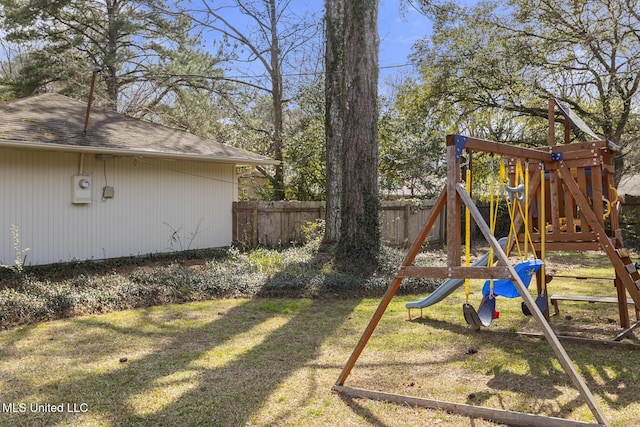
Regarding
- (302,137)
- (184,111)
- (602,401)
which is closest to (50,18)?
(184,111)

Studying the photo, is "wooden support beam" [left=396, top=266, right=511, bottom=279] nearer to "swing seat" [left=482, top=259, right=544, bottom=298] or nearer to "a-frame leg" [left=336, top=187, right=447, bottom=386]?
"a-frame leg" [left=336, top=187, right=447, bottom=386]

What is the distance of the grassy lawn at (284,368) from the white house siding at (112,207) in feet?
11.7

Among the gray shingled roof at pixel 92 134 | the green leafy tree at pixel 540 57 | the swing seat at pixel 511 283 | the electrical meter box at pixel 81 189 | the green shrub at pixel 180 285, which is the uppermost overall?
the green leafy tree at pixel 540 57

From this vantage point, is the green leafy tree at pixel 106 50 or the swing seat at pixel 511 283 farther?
the green leafy tree at pixel 106 50

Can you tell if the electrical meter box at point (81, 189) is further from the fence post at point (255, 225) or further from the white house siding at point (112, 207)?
the fence post at point (255, 225)

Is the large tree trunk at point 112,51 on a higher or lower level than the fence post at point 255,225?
higher

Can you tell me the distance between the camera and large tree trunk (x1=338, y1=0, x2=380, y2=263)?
8.02 m

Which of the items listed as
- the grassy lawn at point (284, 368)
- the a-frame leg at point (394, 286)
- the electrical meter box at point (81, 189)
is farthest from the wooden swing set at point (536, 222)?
the electrical meter box at point (81, 189)

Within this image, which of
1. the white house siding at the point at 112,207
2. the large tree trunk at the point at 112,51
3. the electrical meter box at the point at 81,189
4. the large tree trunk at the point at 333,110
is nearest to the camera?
the white house siding at the point at 112,207

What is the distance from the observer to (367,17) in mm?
8219

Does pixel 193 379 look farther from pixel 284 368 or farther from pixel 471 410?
pixel 471 410

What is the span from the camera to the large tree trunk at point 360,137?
26.3 feet

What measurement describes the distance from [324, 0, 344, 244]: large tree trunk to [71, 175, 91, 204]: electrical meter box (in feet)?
14.3

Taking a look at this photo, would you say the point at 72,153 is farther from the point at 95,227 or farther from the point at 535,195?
the point at 535,195
